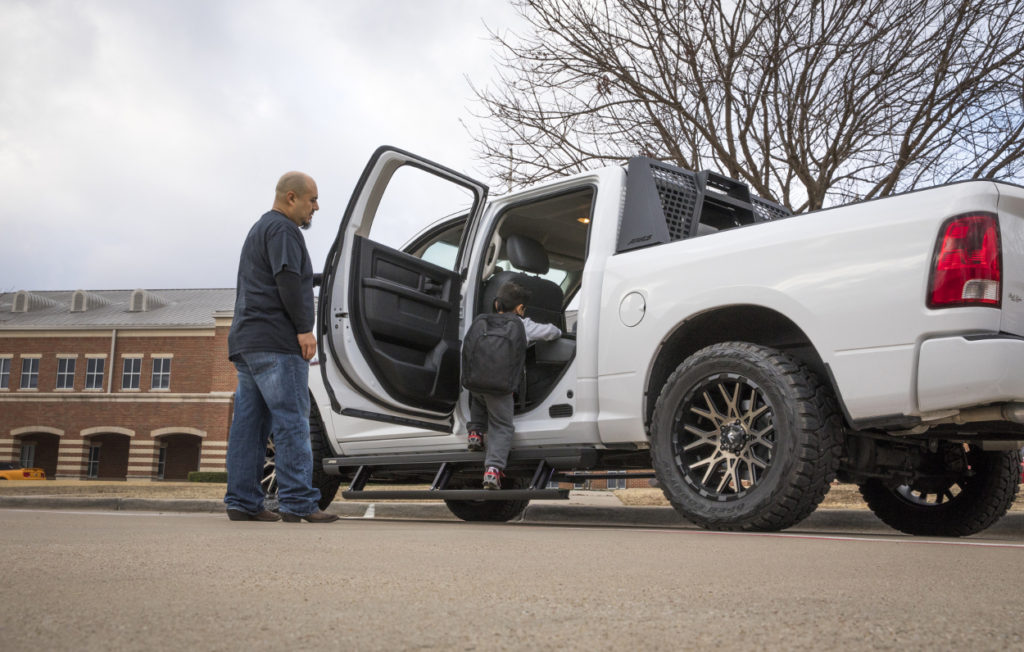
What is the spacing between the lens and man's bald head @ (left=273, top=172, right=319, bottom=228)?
5.06m

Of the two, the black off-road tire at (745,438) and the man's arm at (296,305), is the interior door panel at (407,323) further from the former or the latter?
the black off-road tire at (745,438)

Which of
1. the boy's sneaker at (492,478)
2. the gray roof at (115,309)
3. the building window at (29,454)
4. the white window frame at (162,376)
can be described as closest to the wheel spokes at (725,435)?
the boy's sneaker at (492,478)

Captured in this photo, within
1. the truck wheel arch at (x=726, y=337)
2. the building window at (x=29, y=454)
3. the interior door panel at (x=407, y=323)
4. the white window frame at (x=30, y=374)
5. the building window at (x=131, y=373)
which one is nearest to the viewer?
the truck wheel arch at (x=726, y=337)

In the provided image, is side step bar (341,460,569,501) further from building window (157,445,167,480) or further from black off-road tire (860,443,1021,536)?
building window (157,445,167,480)

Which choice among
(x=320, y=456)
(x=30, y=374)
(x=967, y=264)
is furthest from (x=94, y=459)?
(x=967, y=264)

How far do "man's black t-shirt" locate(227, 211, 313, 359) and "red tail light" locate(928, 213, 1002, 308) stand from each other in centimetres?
306

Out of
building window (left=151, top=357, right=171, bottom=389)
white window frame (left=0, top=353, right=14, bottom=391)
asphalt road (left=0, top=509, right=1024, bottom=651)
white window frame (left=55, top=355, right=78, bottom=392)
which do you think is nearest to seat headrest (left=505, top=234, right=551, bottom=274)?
asphalt road (left=0, top=509, right=1024, bottom=651)

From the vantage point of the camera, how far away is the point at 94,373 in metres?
43.9

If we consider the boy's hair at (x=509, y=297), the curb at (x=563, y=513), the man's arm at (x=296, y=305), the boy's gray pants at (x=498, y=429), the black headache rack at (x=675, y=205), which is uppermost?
the black headache rack at (x=675, y=205)

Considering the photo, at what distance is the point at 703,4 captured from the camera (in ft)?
36.6

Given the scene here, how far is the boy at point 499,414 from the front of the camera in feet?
16.8

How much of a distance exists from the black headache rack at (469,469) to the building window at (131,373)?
1588 inches

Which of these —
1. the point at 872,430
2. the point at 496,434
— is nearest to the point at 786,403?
the point at 872,430

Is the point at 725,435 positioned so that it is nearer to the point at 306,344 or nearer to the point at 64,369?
the point at 306,344
